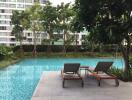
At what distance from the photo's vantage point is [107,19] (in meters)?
12.0

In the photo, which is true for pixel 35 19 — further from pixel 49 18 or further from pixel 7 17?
pixel 7 17

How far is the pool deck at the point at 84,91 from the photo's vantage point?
848 cm

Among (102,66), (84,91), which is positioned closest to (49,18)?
(102,66)

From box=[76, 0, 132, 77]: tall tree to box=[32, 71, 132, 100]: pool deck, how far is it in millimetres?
1702

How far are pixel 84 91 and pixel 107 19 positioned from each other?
3627 mm

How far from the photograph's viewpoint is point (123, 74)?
12391mm

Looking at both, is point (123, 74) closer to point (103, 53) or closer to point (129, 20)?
point (129, 20)

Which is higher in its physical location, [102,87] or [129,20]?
[129,20]

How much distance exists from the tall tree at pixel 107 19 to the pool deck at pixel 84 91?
1702mm

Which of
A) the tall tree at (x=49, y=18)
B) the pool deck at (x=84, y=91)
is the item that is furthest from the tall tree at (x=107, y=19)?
the tall tree at (x=49, y=18)

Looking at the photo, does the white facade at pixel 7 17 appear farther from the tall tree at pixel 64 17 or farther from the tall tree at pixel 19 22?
the tall tree at pixel 64 17

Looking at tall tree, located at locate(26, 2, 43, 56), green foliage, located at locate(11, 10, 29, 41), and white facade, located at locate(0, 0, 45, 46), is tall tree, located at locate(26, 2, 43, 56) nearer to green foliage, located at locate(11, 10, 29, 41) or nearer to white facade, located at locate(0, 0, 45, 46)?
green foliage, located at locate(11, 10, 29, 41)

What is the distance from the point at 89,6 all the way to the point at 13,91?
4049mm

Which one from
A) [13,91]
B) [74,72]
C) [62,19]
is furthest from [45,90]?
[62,19]
